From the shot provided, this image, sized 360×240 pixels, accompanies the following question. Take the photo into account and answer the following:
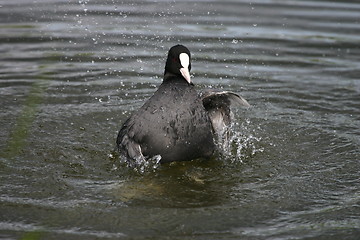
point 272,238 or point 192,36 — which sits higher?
point 192,36

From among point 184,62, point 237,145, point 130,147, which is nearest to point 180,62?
point 184,62

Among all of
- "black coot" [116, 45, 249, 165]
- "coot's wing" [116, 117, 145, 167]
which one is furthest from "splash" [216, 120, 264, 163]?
"coot's wing" [116, 117, 145, 167]

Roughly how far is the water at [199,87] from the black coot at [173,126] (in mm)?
162

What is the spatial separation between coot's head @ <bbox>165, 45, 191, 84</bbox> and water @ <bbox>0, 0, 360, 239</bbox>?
633mm

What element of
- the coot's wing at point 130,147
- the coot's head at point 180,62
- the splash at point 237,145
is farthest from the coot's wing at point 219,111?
the coot's wing at point 130,147

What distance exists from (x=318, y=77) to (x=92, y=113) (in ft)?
7.67

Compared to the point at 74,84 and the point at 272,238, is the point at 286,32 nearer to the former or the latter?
the point at 74,84

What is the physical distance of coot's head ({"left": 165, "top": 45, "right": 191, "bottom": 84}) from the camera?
15.3 feet

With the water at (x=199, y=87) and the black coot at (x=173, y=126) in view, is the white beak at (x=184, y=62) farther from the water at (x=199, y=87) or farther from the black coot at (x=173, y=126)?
the water at (x=199, y=87)

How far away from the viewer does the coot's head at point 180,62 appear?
15.3 feet

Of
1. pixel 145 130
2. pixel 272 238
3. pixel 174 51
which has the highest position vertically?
pixel 174 51

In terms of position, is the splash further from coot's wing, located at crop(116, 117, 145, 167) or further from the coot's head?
coot's wing, located at crop(116, 117, 145, 167)

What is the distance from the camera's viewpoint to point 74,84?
6523mm

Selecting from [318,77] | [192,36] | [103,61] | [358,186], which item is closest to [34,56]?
[103,61]
